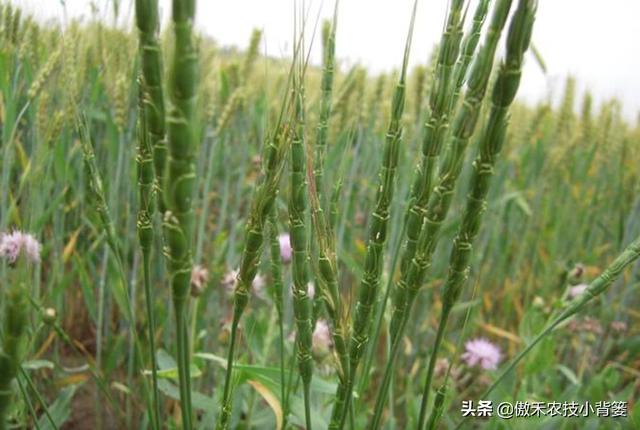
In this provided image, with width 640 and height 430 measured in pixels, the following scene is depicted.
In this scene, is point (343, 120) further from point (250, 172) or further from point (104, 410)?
point (104, 410)

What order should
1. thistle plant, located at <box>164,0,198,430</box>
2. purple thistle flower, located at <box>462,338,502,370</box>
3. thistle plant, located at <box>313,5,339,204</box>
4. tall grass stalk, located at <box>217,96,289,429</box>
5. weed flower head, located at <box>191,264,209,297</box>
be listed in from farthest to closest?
purple thistle flower, located at <box>462,338,502,370</box>, weed flower head, located at <box>191,264,209,297</box>, thistle plant, located at <box>313,5,339,204</box>, tall grass stalk, located at <box>217,96,289,429</box>, thistle plant, located at <box>164,0,198,430</box>

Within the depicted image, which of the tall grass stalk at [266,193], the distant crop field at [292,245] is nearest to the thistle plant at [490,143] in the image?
the distant crop field at [292,245]

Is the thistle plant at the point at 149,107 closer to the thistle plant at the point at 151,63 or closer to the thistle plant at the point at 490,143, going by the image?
the thistle plant at the point at 151,63

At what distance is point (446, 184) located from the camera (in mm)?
335

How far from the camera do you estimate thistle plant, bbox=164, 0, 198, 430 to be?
0.23m

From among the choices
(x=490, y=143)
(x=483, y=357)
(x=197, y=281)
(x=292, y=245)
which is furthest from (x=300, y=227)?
(x=483, y=357)

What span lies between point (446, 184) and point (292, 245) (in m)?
0.10

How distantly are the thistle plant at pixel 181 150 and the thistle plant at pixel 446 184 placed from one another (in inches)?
5.1

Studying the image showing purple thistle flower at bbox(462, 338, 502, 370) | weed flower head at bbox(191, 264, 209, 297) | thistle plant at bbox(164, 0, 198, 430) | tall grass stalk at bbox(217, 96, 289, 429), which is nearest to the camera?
thistle plant at bbox(164, 0, 198, 430)

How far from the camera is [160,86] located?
10.5 inches

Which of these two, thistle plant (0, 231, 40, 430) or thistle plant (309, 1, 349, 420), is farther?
thistle plant (309, 1, 349, 420)

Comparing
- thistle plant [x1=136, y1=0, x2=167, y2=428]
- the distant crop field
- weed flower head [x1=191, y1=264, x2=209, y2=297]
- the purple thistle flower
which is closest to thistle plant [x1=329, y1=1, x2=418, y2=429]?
the distant crop field

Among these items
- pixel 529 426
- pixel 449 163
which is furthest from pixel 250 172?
pixel 449 163

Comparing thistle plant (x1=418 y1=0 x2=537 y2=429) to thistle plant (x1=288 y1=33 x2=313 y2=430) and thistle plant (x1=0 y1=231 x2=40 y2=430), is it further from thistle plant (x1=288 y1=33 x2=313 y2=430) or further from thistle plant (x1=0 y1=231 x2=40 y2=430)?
thistle plant (x1=0 y1=231 x2=40 y2=430)
